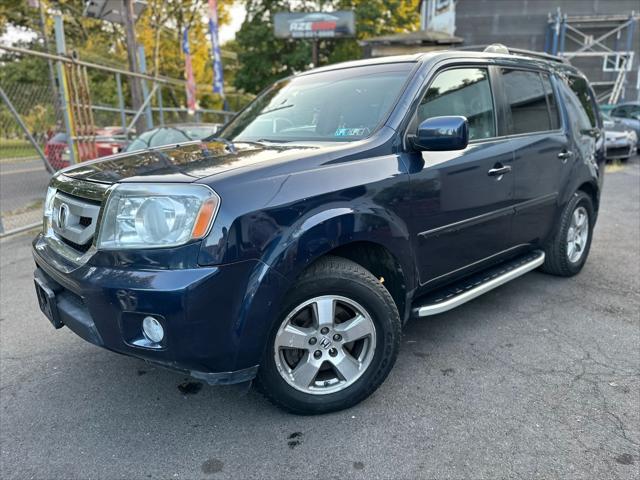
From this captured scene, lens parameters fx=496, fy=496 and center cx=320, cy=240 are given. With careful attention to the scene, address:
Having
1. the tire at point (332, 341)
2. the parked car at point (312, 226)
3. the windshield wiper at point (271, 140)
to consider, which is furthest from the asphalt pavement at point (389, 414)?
the windshield wiper at point (271, 140)

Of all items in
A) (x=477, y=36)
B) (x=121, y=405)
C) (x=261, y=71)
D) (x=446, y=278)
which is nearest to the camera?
(x=121, y=405)

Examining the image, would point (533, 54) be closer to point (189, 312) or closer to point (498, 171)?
point (498, 171)

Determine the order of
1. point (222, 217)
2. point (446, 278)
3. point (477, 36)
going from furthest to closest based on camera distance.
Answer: point (477, 36), point (446, 278), point (222, 217)

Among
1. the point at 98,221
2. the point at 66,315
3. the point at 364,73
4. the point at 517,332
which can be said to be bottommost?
the point at 517,332

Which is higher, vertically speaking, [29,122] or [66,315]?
[29,122]

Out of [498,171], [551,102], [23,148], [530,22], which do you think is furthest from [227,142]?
[530,22]

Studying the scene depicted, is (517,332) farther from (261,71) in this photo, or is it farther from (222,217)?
(261,71)

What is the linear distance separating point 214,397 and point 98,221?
3.84ft

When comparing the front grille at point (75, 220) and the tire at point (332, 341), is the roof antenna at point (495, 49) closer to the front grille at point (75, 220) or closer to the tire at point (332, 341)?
the tire at point (332, 341)

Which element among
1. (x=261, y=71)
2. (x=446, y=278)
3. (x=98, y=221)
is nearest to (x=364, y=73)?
(x=446, y=278)

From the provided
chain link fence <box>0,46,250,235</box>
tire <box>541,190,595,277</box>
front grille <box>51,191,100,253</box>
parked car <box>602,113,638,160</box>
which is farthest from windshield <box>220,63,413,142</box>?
parked car <box>602,113,638,160</box>

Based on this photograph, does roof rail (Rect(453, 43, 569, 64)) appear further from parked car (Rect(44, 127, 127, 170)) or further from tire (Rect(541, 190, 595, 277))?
parked car (Rect(44, 127, 127, 170))

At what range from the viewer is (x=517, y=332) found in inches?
137

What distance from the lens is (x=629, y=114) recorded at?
14891mm
